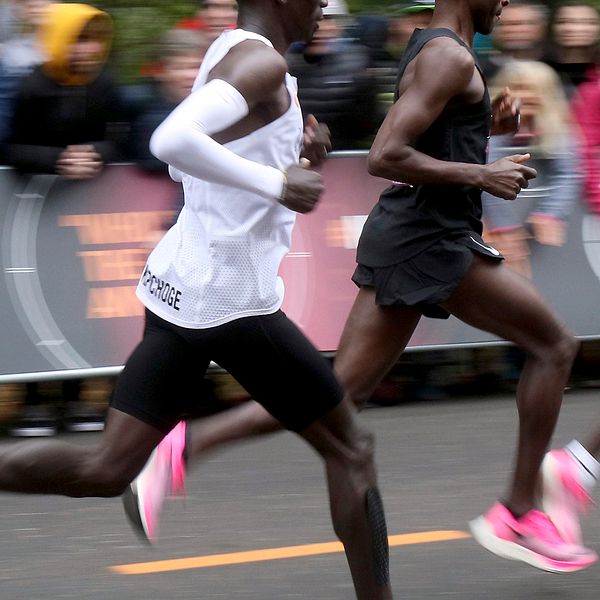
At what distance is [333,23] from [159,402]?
458 cm

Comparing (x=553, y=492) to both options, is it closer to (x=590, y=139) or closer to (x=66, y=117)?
(x=66, y=117)

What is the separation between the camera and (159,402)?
390 centimetres

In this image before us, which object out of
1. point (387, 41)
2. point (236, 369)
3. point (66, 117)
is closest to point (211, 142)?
point (236, 369)

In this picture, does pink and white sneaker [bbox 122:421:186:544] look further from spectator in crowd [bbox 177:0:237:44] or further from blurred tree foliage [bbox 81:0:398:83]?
blurred tree foliage [bbox 81:0:398:83]

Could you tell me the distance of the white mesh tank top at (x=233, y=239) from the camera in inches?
148

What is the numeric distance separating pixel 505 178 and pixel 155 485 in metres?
1.35

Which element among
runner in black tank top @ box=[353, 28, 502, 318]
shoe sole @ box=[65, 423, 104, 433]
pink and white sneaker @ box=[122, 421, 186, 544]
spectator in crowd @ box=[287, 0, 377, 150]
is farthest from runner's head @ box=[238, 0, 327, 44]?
spectator in crowd @ box=[287, 0, 377, 150]

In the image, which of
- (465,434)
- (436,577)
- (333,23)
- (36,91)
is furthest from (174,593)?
(333,23)

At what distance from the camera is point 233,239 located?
3771 mm

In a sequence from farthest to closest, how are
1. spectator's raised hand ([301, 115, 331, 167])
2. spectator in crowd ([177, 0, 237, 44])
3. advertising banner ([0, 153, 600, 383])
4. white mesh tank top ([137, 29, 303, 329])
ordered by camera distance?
spectator in crowd ([177, 0, 237, 44]), advertising banner ([0, 153, 600, 383]), spectator's raised hand ([301, 115, 331, 167]), white mesh tank top ([137, 29, 303, 329])

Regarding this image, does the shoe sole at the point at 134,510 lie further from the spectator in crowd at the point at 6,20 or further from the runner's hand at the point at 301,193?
the spectator in crowd at the point at 6,20

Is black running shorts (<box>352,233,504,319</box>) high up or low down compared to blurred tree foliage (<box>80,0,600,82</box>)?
up

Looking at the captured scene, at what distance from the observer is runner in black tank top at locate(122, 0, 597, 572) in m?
4.55

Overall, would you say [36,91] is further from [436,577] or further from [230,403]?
[436,577]
